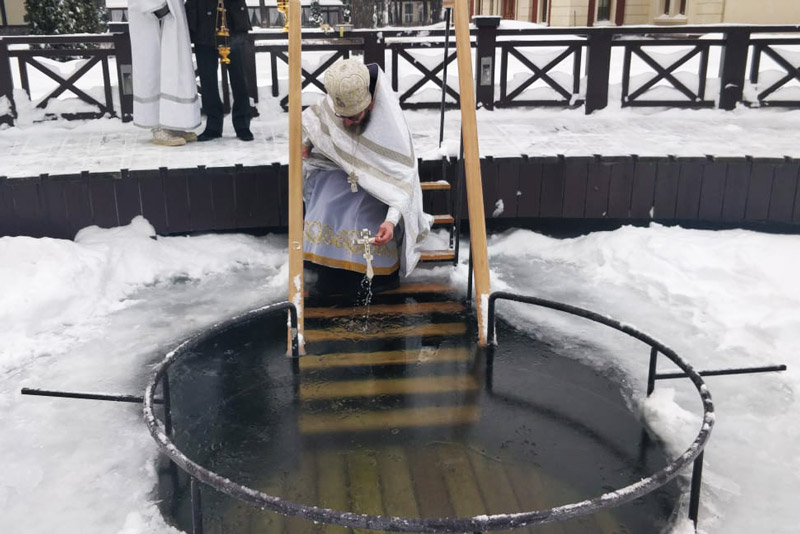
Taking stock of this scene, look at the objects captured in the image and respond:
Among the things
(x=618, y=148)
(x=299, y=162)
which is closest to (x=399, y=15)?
(x=618, y=148)

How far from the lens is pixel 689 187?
669 cm

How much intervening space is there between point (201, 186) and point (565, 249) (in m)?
3.05

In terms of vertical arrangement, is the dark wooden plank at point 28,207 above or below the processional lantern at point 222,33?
below

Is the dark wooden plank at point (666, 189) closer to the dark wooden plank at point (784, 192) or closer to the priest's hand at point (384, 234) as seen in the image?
the dark wooden plank at point (784, 192)

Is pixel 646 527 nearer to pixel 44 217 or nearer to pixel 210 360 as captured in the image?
pixel 210 360

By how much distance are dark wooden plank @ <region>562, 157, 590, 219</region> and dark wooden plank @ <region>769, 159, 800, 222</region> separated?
5.18ft

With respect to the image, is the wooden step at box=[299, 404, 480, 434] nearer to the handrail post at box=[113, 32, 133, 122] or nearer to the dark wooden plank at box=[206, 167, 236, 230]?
the dark wooden plank at box=[206, 167, 236, 230]

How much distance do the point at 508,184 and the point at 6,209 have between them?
13.2ft

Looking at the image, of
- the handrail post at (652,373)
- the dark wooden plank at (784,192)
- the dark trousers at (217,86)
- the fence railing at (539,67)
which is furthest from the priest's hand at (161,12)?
the dark wooden plank at (784,192)

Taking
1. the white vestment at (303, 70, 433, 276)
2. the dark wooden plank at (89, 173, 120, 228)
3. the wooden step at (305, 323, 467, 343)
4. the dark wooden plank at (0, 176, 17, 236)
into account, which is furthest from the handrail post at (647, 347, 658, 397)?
the dark wooden plank at (0, 176, 17, 236)

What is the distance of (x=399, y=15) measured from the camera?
37.3 m

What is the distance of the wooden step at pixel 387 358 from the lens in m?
4.56

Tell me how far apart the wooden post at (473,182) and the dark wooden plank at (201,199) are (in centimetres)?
238

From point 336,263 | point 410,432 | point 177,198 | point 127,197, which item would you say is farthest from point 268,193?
point 410,432
